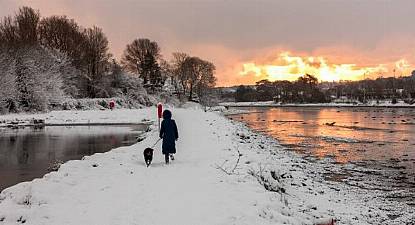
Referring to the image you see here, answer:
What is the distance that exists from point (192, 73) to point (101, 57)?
124ft

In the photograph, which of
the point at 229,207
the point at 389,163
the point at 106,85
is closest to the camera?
the point at 229,207

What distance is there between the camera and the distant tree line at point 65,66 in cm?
5331

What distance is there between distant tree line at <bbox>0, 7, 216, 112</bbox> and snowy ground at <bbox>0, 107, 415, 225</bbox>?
41.7m

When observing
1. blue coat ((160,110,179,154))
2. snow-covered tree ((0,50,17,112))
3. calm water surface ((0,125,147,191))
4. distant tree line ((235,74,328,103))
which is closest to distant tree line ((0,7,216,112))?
snow-covered tree ((0,50,17,112))

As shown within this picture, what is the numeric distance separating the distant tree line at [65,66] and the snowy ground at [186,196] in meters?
41.7

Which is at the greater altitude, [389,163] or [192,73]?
[192,73]

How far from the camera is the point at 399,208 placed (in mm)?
12023

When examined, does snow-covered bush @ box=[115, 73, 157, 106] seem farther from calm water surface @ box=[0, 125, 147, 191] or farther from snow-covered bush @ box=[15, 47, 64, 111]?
calm water surface @ box=[0, 125, 147, 191]

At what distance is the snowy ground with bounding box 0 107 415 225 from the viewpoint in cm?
829

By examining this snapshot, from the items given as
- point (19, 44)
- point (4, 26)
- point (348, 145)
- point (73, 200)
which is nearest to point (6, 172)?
point (73, 200)

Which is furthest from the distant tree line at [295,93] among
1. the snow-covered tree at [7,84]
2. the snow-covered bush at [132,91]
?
the snow-covered tree at [7,84]

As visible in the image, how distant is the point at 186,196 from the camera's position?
31.9 feet

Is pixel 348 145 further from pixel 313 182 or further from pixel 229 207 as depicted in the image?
pixel 229 207

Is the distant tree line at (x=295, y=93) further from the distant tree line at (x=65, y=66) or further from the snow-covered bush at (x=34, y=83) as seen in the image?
the snow-covered bush at (x=34, y=83)
